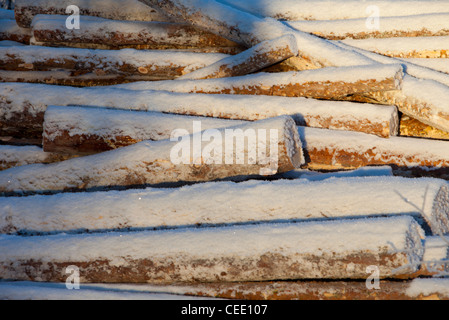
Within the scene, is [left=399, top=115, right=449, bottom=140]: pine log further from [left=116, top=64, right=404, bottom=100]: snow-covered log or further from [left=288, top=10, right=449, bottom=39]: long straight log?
[left=288, top=10, right=449, bottom=39]: long straight log

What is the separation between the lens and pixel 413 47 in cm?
448

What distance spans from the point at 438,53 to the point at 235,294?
2.97 meters

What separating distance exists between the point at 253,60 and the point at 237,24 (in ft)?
1.65

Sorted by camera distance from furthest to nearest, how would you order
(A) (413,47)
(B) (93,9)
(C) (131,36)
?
(B) (93,9)
(C) (131,36)
(A) (413,47)

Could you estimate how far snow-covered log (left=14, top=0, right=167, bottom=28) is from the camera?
203 inches

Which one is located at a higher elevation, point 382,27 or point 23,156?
point 382,27

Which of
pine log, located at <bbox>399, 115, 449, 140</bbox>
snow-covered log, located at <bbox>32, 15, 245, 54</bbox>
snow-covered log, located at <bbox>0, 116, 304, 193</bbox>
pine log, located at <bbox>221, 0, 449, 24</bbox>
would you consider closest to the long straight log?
pine log, located at <bbox>221, 0, 449, 24</bbox>

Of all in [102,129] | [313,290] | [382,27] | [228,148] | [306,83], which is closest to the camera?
[313,290]

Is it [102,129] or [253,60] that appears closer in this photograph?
[102,129]

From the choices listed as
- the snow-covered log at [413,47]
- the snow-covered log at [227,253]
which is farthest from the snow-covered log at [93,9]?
the snow-covered log at [227,253]

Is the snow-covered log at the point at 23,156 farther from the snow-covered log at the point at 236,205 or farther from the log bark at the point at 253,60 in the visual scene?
the log bark at the point at 253,60

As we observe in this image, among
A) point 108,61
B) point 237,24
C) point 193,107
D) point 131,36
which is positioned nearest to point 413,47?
point 237,24

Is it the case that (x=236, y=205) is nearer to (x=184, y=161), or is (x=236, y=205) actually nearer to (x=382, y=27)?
(x=184, y=161)

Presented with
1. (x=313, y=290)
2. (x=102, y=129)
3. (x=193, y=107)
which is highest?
(x=193, y=107)
